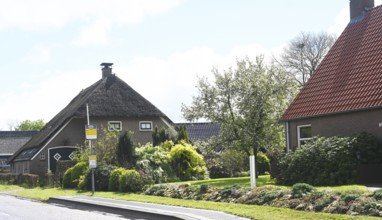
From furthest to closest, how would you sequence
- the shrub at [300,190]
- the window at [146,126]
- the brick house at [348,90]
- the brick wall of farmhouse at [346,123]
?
the window at [146,126] < the brick house at [348,90] < the brick wall of farmhouse at [346,123] < the shrub at [300,190]

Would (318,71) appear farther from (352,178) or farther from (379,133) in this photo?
(352,178)

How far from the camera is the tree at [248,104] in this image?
32.3 metres

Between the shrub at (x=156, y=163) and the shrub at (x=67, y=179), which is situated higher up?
the shrub at (x=156, y=163)

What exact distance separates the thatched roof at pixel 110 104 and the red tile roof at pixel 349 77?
2402 centimetres

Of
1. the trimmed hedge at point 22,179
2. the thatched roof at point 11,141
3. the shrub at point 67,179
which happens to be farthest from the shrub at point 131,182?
the thatched roof at point 11,141

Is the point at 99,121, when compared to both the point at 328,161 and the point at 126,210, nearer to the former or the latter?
the point at 328,161

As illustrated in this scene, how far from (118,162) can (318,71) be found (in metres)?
12.6

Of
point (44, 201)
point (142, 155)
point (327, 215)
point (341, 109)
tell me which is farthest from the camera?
point (142, 155)

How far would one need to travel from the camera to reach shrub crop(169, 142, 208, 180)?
37.3 m

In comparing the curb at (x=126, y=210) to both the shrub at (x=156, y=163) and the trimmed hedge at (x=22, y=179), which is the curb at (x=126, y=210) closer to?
the shrub at (x=156, y=163)

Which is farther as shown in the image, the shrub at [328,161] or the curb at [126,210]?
the shrub at [328,161]

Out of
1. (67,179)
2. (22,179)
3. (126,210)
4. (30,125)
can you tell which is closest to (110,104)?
(22,179)

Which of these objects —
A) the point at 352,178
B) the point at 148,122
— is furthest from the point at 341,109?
the point at 148,122

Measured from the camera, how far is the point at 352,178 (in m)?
22.1
